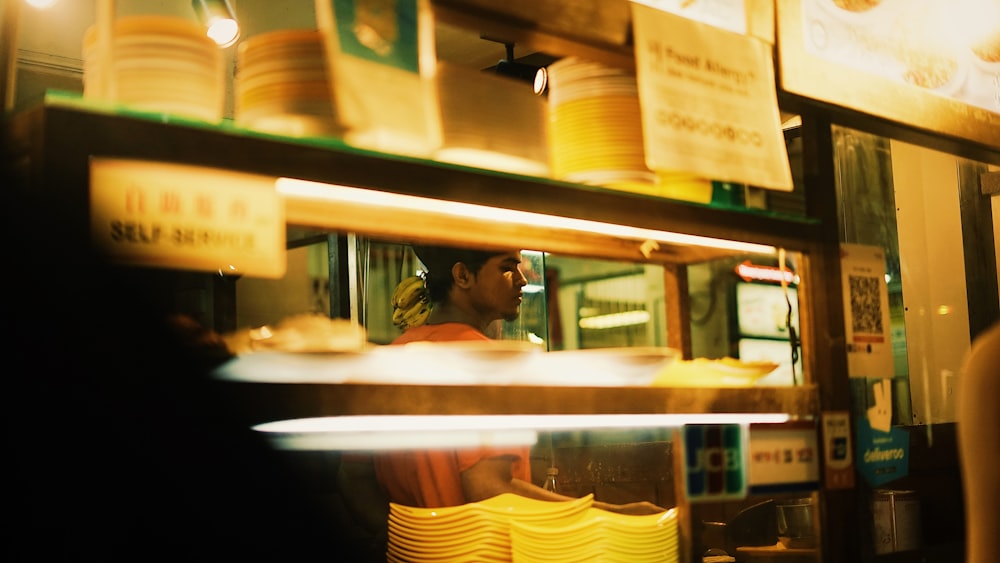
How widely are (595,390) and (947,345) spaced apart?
2.72 metres

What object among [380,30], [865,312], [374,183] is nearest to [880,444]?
[865,312]

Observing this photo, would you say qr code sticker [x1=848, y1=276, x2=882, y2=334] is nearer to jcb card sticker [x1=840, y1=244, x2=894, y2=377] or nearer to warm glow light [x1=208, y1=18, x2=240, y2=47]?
jcb card sticker [x1=840, y1=244, x2=894, y2=377]

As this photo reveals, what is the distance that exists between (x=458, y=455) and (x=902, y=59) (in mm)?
1561

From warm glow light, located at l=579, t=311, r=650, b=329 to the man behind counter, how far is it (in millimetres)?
5980

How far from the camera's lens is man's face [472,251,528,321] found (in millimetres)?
2936

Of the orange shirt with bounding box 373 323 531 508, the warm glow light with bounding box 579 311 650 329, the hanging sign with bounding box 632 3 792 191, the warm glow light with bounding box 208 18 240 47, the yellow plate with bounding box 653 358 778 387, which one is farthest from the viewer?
the warm glow light with bounding box 579 311 650 329

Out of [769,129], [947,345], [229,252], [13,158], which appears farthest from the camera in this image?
[947,345]

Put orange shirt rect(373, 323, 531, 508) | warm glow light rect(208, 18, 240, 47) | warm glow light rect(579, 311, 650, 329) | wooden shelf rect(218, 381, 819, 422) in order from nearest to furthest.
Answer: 1. wooden shelf rect(218, 381, 819, 422)
2. orange shirt rect(373, 323, 531, 508)
3. warm glow light rect(208, 18, 240, 47)
4. warm glow light rect(579, 311, 650, 329)

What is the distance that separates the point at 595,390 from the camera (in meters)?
1.70

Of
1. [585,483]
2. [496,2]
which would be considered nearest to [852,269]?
[496,2]

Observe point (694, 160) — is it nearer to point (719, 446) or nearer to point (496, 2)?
point (496, 2)

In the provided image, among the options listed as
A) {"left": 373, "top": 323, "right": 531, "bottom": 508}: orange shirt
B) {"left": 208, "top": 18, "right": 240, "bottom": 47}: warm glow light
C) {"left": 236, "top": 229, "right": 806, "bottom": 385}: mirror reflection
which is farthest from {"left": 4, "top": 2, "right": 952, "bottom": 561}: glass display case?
{"left": 236, "top": 229, "right": 806, "bottom": 385}: mirror reflection

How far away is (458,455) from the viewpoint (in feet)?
7.95

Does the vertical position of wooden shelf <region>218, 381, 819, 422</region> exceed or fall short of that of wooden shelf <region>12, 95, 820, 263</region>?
it falls short
